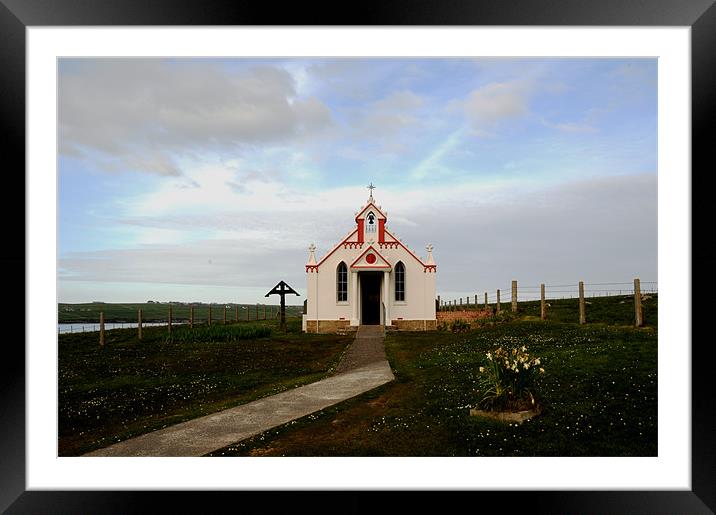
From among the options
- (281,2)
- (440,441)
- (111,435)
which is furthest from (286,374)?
(281,2)

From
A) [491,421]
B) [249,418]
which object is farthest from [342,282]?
[491,421]

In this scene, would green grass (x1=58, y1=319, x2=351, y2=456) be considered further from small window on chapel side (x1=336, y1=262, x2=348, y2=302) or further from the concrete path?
small window on chapel side (x1=336, y1=262, x2=348, y2=302)

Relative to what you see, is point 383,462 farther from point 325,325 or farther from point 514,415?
point 325,325

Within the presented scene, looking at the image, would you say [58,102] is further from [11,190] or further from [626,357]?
[626,357]

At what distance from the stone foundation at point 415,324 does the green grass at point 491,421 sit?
9.78 m

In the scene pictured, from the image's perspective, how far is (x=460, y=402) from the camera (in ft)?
27.7

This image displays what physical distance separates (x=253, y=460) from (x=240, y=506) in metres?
0.90

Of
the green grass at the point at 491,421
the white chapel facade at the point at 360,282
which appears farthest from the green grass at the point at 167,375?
the green grass at the point at 491,421

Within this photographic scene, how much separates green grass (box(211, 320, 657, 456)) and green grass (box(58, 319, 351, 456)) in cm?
241

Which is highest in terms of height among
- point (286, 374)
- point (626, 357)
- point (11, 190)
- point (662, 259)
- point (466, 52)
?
point (466, 52)

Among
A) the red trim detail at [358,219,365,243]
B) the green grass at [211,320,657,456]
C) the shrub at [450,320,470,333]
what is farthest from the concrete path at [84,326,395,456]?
the red trim detail at [358,219,365,243]

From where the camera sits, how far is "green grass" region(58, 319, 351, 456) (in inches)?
346

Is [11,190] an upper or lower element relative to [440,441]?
upper

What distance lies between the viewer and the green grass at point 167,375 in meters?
8.78
